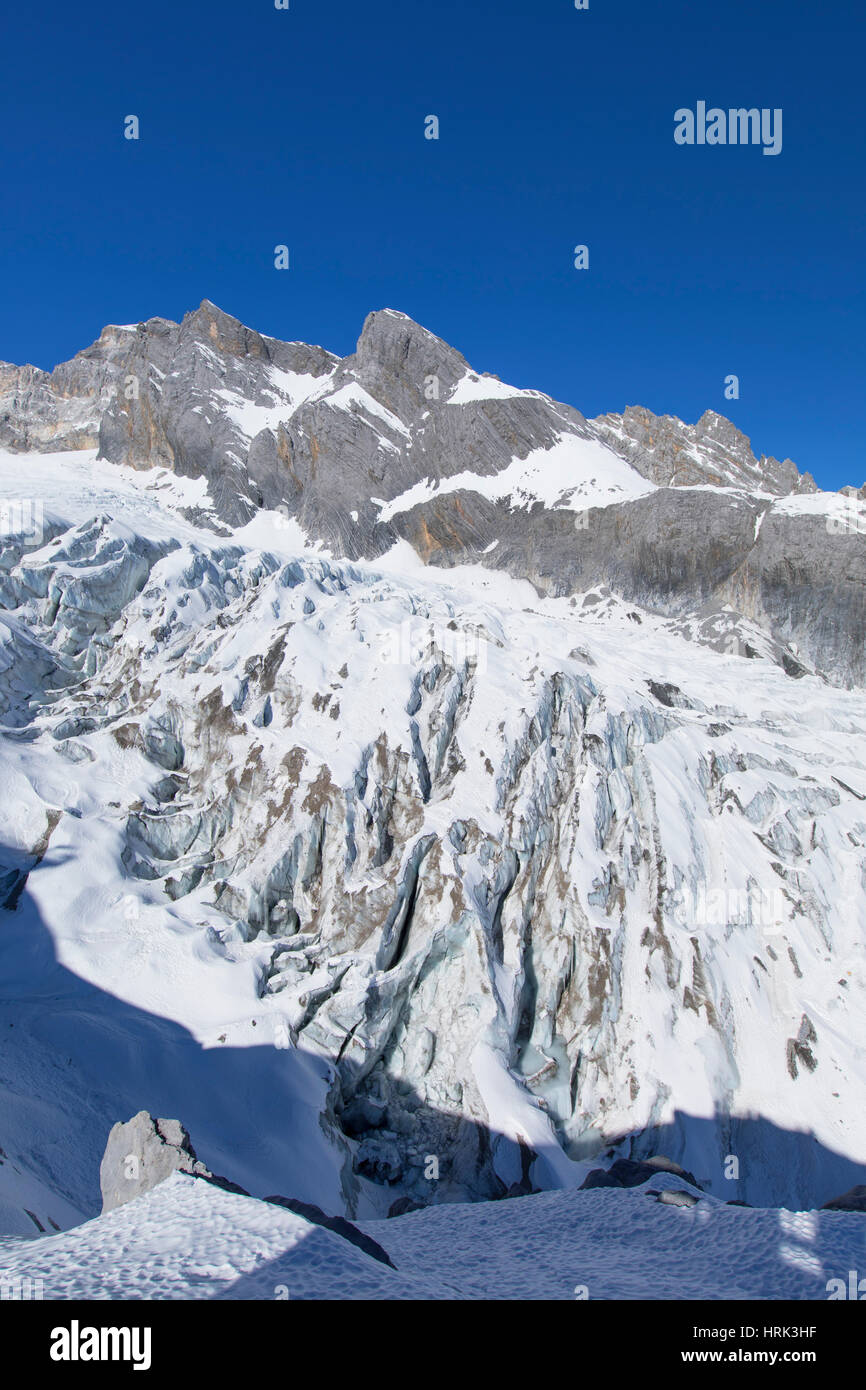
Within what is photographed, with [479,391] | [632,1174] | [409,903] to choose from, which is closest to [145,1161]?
[632,1174]

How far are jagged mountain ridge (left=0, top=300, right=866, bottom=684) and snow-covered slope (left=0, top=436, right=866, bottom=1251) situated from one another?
1339cm

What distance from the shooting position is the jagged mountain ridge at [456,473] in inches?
2087

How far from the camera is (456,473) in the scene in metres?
72.2

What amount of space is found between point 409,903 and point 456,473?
2099 inches

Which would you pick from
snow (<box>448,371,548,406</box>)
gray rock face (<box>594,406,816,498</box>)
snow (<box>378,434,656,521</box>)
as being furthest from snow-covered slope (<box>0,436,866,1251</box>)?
gray rock face (<box>594,406,816,498</box>)

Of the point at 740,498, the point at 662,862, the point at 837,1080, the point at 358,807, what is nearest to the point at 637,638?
the point at 740,498

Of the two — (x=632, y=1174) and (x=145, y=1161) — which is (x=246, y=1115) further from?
(x=632, y=1174)

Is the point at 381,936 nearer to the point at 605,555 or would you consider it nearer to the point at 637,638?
the point at 637,638

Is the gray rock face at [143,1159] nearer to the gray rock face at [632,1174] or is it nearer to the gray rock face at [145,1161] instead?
the gray rock face at [145,1161]

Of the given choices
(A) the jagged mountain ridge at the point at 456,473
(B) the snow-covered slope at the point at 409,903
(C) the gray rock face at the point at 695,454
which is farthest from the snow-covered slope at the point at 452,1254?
(C) the gray rock face at the point at 695,454

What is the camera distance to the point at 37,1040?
2136cm

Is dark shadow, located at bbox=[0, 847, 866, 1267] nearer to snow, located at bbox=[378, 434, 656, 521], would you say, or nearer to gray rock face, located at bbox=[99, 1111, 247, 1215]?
gray rock face, located at bbox=[99, 1111, 247, 1215]

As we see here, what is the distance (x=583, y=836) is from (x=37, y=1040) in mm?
20802

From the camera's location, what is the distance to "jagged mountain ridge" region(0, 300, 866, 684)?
174 ft
